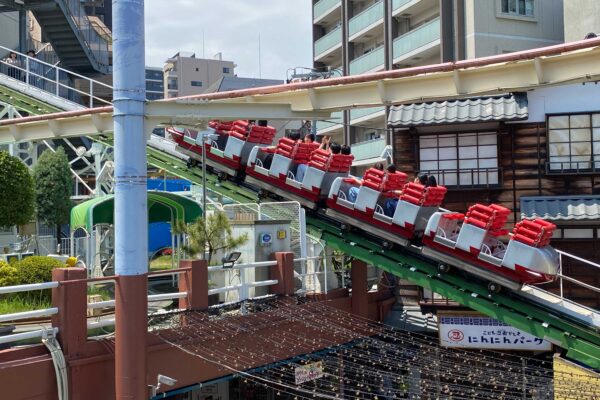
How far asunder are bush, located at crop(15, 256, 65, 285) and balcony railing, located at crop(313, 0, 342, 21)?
85.5ft

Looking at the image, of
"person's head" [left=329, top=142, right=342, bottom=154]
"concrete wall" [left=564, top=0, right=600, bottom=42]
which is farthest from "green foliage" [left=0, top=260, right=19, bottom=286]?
"concrete wall" [left=564, top=0, right=600, bottom=42]

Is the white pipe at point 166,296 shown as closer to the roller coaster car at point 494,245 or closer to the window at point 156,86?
the roller coaster car at point 494,245

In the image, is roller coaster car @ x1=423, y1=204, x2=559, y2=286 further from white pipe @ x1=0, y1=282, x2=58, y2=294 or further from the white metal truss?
white pipe @ x1=0, y1=282, x2=58, y2=294

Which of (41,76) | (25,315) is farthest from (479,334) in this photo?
(41,76)

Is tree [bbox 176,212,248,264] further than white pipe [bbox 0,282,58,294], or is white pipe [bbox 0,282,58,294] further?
tree [bbox 176,212,248,264]

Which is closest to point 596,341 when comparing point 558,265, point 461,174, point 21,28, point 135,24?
point 558,265

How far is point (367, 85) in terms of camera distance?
1050 cm

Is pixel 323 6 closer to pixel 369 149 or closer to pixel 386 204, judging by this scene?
pixel 369 149

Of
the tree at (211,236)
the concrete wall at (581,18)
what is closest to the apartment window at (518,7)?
the concrete wall at (581,18)

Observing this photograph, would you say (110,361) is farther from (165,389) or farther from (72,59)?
(72,59)

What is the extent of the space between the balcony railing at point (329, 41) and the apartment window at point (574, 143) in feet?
63.9

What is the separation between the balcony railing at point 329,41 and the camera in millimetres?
34150

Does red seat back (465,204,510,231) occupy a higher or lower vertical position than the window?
lower

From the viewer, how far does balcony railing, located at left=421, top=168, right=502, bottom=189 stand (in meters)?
16.2
